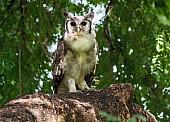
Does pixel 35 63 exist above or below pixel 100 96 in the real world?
above

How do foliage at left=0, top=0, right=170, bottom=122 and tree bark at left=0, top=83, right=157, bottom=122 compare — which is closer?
tree bark at left=0, top=83, right=157, bottom=122

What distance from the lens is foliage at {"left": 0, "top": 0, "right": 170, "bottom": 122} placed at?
25.2ft

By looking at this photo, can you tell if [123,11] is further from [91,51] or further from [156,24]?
[91,51]

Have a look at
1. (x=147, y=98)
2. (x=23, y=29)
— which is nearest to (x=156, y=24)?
(x=147, y=98)

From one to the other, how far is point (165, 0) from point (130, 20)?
4914 mm

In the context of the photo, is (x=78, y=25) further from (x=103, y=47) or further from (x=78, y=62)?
(x=103, y=47)

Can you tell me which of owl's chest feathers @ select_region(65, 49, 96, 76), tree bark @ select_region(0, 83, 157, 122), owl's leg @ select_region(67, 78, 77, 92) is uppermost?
owl's chest feathers @ select_region(65, 49, 96, 76)

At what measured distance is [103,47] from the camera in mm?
8789

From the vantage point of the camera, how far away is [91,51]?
611cm

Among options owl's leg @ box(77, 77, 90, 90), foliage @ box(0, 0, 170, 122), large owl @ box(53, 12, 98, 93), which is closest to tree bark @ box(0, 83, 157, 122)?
large owl @ box(53, 12, 98, 93)

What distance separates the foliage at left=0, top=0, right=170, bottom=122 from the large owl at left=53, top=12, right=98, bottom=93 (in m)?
1.17

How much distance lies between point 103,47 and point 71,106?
15.6 feet

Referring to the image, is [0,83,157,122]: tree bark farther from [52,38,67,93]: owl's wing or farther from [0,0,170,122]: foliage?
[0,0,170,122]: foliage

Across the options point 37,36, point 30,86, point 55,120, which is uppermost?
point 37,36
